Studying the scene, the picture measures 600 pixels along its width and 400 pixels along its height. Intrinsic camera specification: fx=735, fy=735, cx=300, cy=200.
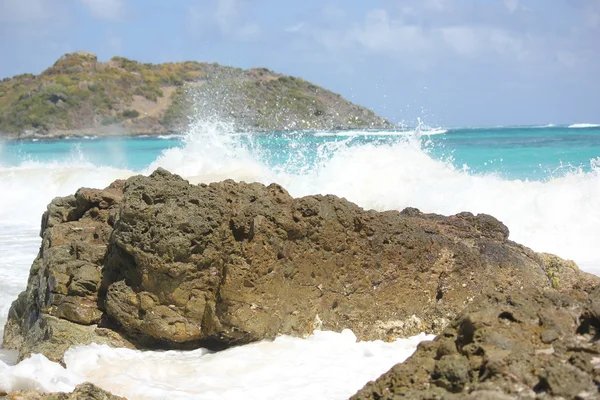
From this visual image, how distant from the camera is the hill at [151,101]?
6347 centimetres

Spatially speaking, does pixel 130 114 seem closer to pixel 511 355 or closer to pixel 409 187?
pixel 409 187

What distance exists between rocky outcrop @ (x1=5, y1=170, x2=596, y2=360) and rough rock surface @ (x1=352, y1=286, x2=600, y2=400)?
72.2 inches

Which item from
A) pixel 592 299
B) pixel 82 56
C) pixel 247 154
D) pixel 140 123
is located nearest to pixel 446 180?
pixel 247 154

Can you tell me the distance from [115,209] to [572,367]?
12.7 feet

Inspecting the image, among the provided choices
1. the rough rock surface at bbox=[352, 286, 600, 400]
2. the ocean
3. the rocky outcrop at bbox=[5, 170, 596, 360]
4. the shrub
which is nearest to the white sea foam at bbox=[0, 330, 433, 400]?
the ocean

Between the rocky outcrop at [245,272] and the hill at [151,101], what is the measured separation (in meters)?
51.2

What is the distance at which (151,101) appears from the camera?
73.1 metres

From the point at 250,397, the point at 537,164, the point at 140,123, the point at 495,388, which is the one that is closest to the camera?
the point at 495,388

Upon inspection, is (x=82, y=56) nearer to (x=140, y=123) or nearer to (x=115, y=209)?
(x=140, y=123)

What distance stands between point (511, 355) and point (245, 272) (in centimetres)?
226

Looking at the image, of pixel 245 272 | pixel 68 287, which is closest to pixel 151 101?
pixel 68 287

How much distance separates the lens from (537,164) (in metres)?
19.7

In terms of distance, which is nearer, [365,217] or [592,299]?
[592,299]

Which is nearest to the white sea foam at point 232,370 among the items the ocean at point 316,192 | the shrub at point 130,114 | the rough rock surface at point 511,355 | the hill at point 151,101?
the ocean at point 316,192
